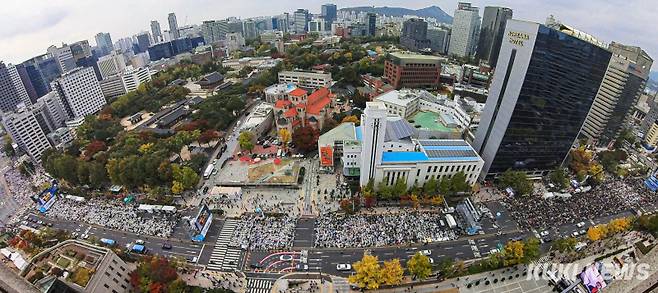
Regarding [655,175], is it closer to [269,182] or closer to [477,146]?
[477,146]

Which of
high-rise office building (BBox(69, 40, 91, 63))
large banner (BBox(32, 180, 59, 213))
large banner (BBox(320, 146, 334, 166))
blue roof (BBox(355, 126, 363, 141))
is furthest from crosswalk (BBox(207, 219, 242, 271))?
high-rise office building (BBox(69, 40, 91, 63))

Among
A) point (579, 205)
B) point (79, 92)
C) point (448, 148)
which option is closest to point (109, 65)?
point (79, 92)

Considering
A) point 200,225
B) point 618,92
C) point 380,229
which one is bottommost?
point 380,229

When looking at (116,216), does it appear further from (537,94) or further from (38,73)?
(38,73)

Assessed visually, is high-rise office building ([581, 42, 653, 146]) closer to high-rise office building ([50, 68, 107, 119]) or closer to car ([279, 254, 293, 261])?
car ([279, 254, 293, 261])

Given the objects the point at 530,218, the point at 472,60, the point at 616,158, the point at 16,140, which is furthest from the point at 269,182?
the point at 472,60

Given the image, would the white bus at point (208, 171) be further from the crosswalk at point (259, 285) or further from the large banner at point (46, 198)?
the large banner at point (46, 198)
